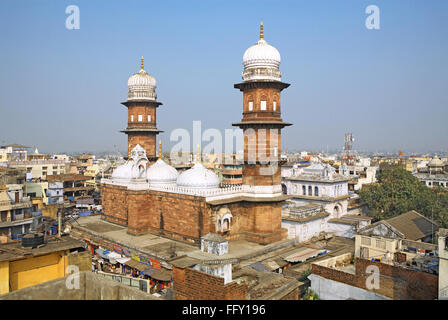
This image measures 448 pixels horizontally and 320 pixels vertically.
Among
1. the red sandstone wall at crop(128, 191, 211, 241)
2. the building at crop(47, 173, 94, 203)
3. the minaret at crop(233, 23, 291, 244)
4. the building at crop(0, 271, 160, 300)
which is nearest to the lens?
the building at crop(0, 271, 160, 300)

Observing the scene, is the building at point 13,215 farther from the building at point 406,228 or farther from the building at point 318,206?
the building at point 406,228

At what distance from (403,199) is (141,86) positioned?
24758 millimetres

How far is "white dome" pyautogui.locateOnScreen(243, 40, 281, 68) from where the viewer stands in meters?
24.9

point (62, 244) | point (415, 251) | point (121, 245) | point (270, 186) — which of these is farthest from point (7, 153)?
point (415, 251)

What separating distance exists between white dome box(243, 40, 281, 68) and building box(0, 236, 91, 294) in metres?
17.2

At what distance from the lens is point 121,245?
78.6ft

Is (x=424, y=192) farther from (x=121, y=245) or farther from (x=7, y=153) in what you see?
(x=7, y=153)

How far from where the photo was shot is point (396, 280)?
15.4 meters

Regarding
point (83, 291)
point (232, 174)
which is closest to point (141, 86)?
point (232, 174)

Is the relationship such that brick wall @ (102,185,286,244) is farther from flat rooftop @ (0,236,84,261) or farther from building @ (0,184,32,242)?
flat rooftop @ (0,236,84,261)

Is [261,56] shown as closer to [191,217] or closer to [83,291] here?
[191,217]

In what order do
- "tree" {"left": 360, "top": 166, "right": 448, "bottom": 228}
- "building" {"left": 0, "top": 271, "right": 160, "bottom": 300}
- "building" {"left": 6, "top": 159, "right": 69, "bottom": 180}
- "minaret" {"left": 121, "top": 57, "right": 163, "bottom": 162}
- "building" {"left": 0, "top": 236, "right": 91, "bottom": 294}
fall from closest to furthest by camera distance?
"building" {"left": 0, "top": 271, "right": 160, "bottom": 300}
"building" {"left": 0, "top": 236, "right": 91, "bottom": 294}
"tree" {"left": 360, "top": 166, "right": 448, "bottom": 228}
"minaret" {"left": 121, "top": 57, "right": 163, "bottom": 162}
"building" {"left": 6, "top": 159, "right": 69, "bottom": 180}
